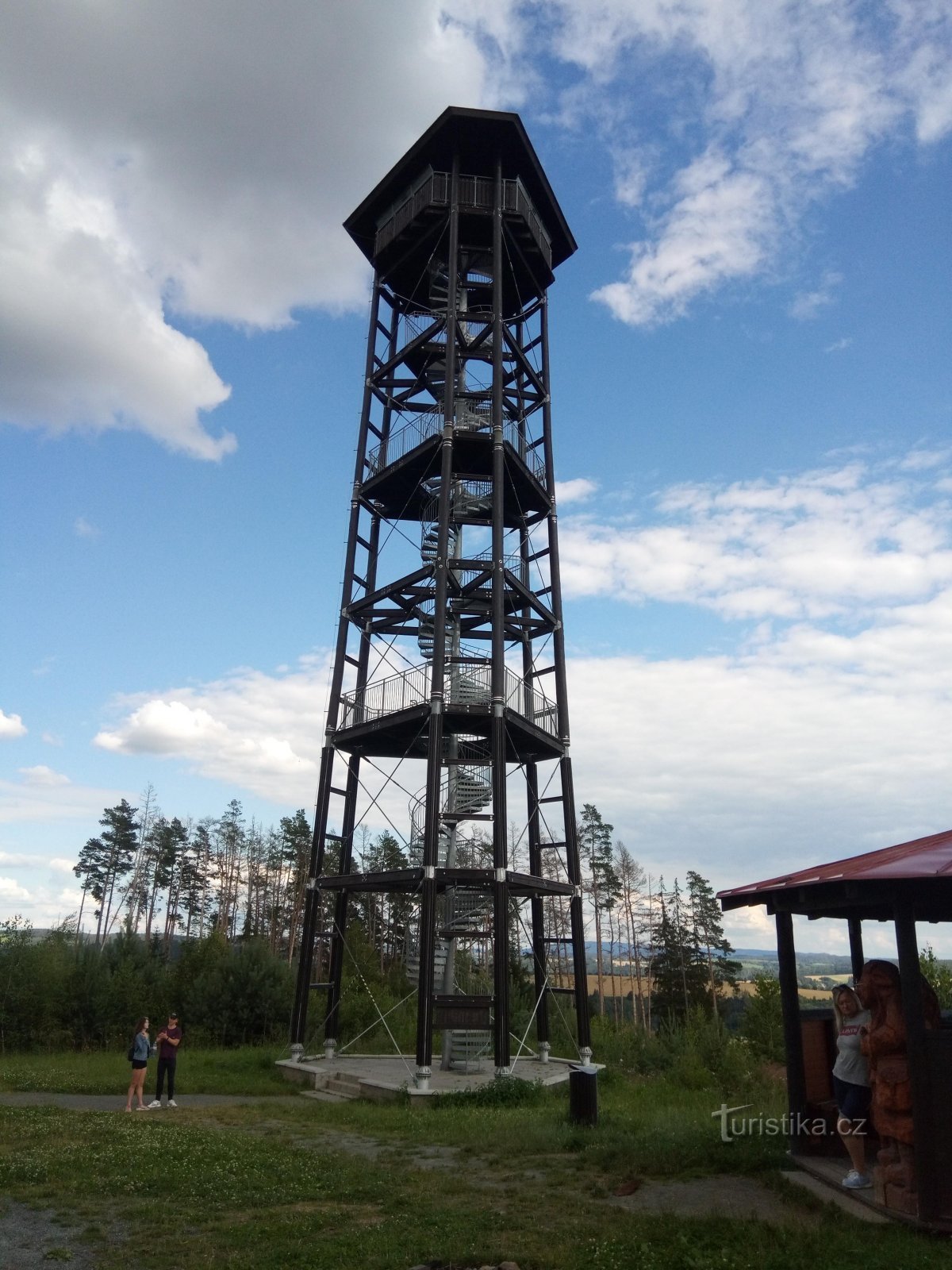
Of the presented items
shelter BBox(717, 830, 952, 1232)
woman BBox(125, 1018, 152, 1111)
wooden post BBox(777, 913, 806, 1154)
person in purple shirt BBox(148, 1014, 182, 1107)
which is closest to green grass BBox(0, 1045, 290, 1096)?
person in purple shirt BBox(148, 1014, 182, 1107)

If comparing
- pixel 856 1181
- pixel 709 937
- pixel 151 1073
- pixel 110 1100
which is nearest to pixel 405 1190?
pixel 856 1181

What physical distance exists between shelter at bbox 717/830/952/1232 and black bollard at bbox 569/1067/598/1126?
2.93 meters

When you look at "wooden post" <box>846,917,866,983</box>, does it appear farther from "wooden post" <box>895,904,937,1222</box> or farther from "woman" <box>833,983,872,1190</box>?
"wooden post" <box>895,904,937,1222</box>

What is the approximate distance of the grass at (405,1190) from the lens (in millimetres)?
6480

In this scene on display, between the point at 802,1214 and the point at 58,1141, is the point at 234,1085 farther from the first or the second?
the point at 802,1214

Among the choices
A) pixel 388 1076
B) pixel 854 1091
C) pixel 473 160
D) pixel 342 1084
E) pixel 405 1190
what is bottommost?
pixel 342 1084

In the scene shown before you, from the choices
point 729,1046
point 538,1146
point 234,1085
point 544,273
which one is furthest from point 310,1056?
point 544,273

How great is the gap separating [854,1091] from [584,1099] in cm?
450

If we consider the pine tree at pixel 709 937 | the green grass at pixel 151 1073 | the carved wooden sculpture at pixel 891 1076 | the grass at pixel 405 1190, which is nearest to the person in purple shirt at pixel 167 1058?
the grass at pixel 405 1190

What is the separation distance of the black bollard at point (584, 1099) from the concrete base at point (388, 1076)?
4.25 meters

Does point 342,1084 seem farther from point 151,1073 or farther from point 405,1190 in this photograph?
point 405,1190

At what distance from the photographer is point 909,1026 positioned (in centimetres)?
709

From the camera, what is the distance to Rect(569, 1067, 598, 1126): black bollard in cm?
1146

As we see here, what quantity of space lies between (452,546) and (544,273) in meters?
8.59
